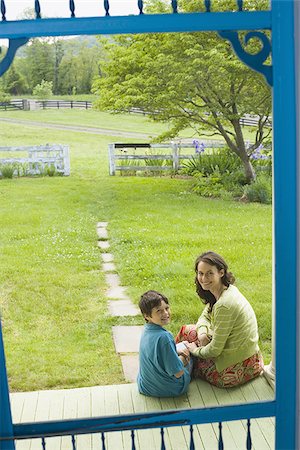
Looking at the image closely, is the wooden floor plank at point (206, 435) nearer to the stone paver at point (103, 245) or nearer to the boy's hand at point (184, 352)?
the boy's hand at point (184, 352)

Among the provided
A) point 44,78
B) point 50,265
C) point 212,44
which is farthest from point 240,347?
point 44,78

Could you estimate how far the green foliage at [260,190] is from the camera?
844 centimetres

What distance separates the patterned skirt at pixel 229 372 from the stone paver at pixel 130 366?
851 millimetres

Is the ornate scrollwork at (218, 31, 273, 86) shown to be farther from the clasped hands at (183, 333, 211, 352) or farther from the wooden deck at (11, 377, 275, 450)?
the clasped hands at (183, 333, 211, 352)

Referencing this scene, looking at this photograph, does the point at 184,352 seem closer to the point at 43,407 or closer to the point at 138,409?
the point at 138,409

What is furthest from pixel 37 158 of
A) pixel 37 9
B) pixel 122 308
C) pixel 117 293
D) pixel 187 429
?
pixel 37 9

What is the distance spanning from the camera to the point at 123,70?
27.5 feet

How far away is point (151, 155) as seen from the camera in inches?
356

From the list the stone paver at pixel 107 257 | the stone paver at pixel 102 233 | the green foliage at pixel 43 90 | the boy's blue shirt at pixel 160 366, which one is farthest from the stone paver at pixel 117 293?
the boy's blue shirt at pixel 160 366

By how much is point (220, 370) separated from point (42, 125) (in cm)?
548

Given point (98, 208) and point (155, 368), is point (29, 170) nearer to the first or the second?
point (98, 208)

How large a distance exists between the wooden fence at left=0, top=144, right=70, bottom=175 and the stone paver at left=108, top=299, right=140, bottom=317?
2362mm

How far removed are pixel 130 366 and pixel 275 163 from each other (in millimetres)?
2995

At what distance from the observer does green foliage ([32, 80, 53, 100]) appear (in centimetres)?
867
